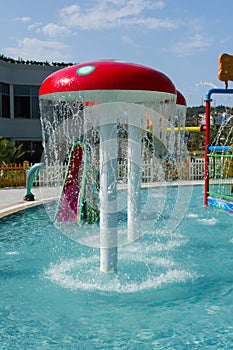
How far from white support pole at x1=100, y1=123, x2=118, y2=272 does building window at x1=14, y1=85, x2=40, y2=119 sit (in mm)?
20921

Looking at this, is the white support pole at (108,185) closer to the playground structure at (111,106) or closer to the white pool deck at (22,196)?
the playground structure at (111,106)

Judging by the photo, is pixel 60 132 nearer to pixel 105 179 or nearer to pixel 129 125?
pixel 129 125

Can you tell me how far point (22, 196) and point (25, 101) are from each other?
13318 millimetres

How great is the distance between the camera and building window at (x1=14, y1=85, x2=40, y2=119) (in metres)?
24.6

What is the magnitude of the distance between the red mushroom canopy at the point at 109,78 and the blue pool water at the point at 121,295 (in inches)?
89.5

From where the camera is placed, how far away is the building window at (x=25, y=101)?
2462 cm

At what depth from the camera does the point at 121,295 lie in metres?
4.68

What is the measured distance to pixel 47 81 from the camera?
15.1ft

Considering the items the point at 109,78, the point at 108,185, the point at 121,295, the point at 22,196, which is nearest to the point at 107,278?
the point at 121,295

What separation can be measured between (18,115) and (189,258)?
20.5 meters

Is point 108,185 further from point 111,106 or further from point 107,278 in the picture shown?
point 107,278

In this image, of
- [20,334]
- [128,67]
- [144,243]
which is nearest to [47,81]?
[128,67]

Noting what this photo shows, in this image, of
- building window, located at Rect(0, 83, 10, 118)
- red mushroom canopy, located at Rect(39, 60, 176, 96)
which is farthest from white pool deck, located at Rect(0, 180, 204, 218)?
building window, located at Rect(0, 83, 10, 118)

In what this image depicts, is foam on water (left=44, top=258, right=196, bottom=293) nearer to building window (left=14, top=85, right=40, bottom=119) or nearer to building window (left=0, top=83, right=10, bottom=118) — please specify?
building window (left=0, top=83, right=10, bottom=118)
